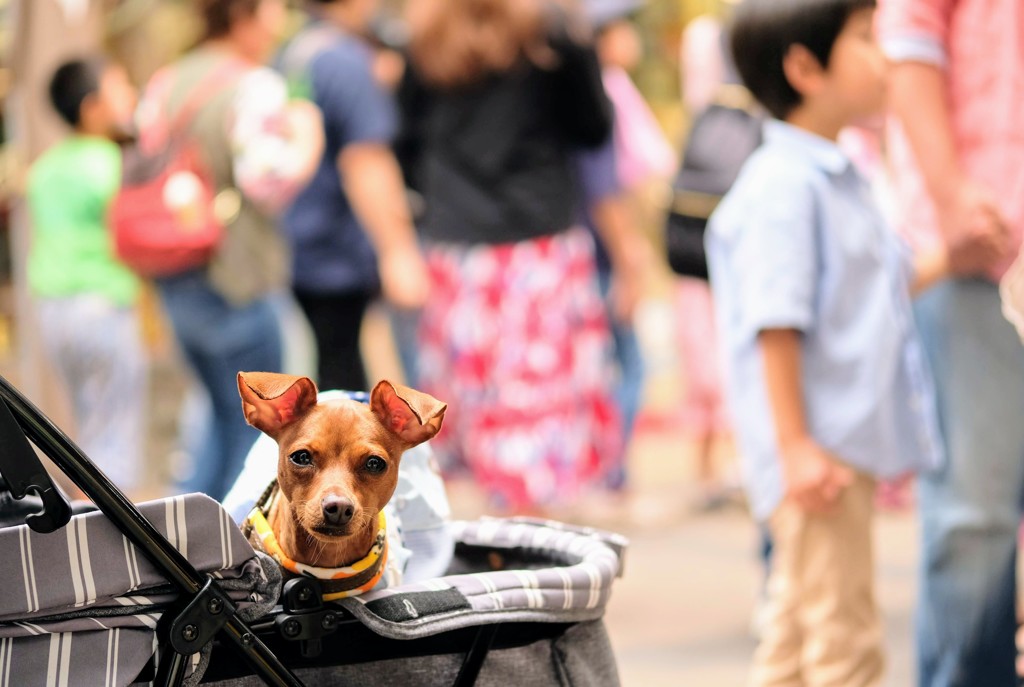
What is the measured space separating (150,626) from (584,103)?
8.88 ft

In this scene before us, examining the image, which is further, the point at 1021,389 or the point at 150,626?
the point at 1021,389

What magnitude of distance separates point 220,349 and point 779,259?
2.27 m

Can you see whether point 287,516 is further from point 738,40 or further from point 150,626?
point 738,40

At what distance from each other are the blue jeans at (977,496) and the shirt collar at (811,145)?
0.28 metres

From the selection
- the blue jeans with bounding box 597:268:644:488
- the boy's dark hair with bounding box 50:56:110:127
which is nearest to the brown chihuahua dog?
the boy's dark hair with bounding box 50:56:110:127

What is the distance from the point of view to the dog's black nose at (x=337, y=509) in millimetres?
1441

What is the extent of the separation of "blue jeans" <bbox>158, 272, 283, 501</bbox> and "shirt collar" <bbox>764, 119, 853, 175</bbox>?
81.7 inches

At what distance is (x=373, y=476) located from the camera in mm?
1527

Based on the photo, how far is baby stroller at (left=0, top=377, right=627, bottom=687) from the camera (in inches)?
54.9

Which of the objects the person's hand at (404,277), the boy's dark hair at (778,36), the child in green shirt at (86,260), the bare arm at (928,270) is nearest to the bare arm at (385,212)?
the person's hand at (404,277)

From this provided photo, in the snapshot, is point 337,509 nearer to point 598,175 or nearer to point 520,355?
point 520,355

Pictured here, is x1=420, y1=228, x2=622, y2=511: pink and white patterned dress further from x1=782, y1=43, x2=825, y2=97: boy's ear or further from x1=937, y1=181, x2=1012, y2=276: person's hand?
x1=937, y1=181, x2=1012, y2=276: person's hand

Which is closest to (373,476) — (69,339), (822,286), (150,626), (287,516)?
(287,516)

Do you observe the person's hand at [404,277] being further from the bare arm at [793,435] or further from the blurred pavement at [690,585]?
the bare arm at [793,435]
